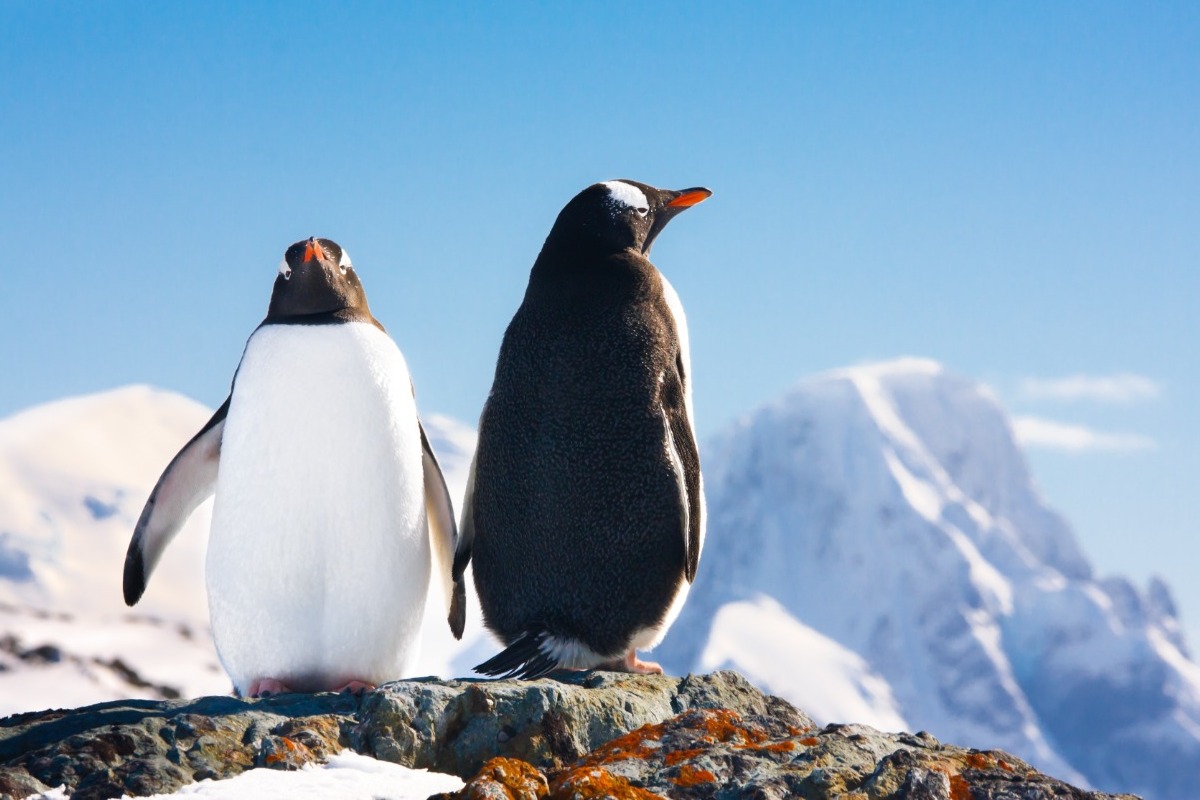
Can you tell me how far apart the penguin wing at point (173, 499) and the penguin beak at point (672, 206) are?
6.46 ft

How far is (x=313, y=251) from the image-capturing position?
5195 mm

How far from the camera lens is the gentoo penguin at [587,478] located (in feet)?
16.0

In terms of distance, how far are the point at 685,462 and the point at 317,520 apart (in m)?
1.45

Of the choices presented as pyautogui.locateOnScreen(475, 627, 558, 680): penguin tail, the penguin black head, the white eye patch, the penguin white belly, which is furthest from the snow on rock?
the white eye patch

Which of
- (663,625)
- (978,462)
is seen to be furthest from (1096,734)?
(663,625)

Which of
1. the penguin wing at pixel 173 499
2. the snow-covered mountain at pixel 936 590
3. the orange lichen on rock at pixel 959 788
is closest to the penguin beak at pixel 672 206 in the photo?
the penguin wing at pixel 173 499

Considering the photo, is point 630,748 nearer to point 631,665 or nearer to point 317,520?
point 631,665

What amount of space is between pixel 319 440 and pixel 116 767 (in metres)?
1.90

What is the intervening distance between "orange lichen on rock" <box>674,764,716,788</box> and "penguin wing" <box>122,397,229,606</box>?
3118mm

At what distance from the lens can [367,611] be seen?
4949mm

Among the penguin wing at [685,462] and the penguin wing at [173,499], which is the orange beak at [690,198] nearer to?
the penguin wing at [685,462]

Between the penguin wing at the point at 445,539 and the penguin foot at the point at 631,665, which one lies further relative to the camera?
the penguin wing at the point at 445,539

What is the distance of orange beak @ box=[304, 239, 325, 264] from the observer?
5.18 m

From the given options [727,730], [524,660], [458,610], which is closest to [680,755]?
[727,730]
